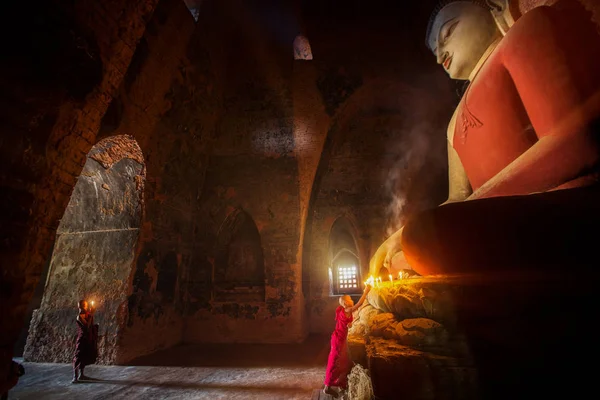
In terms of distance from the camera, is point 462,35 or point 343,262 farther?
point 343,262

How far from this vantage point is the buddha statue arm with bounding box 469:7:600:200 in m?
1.61

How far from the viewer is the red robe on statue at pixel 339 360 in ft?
10.3

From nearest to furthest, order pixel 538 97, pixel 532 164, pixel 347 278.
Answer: pixel 532 164, pixel 538 97, pixel 347 278

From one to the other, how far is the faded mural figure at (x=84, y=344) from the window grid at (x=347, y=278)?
9725 mm

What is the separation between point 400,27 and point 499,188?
6.37 metres

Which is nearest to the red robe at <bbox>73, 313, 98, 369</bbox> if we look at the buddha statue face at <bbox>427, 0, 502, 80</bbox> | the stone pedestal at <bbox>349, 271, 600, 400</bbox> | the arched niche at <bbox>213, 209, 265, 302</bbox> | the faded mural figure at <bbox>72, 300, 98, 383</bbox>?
the faded mural figure at <bbox>72, 300, 98, 383</bbox>

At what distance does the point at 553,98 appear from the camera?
1935 millimetres

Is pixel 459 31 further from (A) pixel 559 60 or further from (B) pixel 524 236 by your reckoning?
(B) pixel 524 236

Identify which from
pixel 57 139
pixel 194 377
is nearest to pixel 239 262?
pixel 194 377

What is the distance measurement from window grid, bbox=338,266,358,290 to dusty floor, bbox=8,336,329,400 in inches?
299

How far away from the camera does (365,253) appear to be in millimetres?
7809

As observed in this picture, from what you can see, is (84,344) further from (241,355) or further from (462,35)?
(462,35)

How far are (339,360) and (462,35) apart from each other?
4.05 m

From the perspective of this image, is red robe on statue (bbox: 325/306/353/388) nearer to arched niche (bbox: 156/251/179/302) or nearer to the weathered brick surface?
the weathered brick surface
